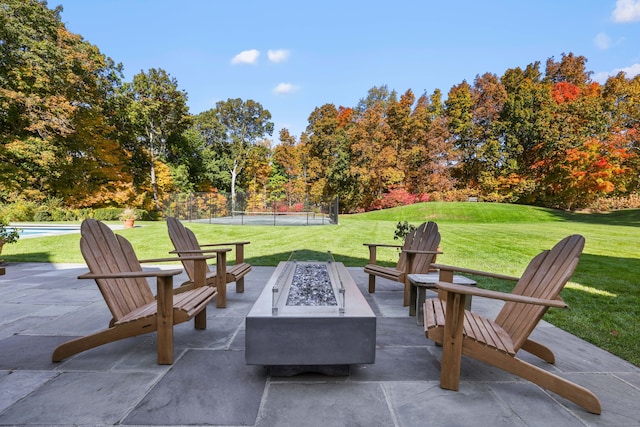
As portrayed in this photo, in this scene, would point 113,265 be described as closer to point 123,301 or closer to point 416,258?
point 123,301

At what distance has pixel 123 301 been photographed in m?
2.52

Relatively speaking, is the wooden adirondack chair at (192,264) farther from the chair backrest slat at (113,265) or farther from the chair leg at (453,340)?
the chair leg at (453,340)

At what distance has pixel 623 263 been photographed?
698 cm

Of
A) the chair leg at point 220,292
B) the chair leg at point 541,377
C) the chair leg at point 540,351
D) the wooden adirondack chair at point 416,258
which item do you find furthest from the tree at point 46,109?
the chair leg at point 540,351

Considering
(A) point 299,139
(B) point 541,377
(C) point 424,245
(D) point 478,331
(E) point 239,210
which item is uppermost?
(A) point 299,139

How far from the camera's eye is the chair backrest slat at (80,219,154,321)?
237 cm

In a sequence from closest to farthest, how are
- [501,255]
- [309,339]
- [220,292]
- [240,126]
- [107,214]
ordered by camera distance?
[309,339] < [220,292] < [501,255] < [107,214] < [240,126]

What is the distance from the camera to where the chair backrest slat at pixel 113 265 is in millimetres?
2367

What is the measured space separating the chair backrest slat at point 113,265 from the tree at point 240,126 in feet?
94.6

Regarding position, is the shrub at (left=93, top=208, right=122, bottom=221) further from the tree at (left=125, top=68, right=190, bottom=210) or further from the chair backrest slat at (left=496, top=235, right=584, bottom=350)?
the chair backrest slat at (left=496, top=235, right=584, bottom=350)

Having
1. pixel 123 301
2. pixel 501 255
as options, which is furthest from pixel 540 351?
pixel 501 255

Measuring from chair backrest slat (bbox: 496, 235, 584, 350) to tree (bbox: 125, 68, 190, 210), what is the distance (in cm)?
2504

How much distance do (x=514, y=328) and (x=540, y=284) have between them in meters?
0.34

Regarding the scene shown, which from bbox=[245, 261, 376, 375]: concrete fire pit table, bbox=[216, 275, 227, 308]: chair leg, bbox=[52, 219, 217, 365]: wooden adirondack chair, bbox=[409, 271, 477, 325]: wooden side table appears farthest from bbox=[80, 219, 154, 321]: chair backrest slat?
bbox=[409, 271, 477, 325]: wooden side table
